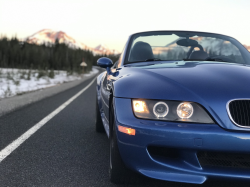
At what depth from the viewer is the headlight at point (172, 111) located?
7.00 ft

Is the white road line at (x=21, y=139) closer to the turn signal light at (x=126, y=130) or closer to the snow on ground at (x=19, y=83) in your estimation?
the turn signal light at (x=126, y=130)

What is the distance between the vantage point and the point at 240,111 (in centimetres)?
A: 211

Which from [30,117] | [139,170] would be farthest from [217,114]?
[30,117]

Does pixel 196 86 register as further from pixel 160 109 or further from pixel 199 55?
pixel 199 55

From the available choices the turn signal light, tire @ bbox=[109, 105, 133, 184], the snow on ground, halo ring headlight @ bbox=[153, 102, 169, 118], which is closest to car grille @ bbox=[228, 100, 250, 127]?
halo ring headlight @ bbox=[153, 102, 169, 118]

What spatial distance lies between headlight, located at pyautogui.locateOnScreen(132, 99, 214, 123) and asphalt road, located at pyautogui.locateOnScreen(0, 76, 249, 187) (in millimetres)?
701

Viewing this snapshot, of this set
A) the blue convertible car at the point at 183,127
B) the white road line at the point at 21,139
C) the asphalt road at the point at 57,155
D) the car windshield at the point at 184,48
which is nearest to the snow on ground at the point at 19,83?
the white road line at the point at 21,139

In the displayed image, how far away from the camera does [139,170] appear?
2174 millimetres

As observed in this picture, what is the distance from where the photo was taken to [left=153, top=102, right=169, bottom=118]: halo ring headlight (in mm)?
2178

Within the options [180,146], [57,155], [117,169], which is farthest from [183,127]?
[57,155]

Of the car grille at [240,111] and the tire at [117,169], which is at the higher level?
the car grille at [240,111]

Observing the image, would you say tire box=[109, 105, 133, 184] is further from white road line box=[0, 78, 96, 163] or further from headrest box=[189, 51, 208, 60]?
headrest box=[189, 51, 208, 60]

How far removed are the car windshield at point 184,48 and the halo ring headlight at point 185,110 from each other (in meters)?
1.41

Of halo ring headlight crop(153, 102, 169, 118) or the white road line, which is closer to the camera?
halo ring headlight crop(153, 102, 169, 118)
